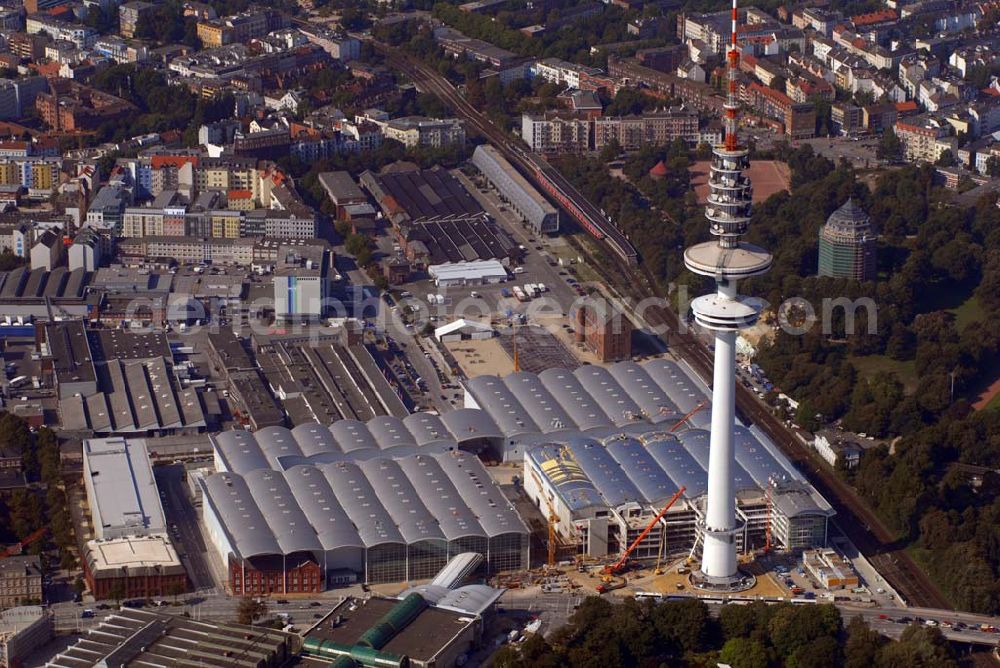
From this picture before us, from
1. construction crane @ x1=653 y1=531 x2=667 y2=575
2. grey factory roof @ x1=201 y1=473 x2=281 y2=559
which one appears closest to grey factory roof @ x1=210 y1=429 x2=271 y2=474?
grey factory roof @ x1=201 y1=473 x2=281 y2=559

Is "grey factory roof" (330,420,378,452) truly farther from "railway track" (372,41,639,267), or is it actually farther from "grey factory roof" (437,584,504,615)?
"railway track" (372,41,639,267)

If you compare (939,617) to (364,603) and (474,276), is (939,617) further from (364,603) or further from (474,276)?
(474,276)

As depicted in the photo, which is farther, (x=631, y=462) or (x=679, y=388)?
(x=679, y=388)

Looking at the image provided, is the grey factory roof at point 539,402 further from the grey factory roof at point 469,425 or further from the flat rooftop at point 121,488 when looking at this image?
the flat rooftop at point 121,488

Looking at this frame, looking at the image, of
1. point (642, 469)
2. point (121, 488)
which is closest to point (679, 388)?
point (642, 469)

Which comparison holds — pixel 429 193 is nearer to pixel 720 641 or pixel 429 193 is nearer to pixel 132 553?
pixel 132 553

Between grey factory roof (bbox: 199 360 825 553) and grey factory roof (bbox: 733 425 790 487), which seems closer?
grey factory roof (bbox: 199 360 825 553)
